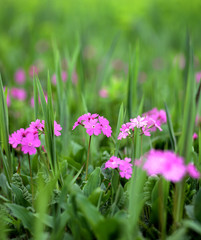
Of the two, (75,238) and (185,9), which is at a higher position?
(185,9)

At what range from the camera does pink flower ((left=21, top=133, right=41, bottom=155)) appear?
0.92m

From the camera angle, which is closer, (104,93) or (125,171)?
(125,171)

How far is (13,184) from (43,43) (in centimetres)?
325

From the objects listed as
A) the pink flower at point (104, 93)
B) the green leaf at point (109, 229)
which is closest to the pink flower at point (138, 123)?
the green leaf at point (109, 229)

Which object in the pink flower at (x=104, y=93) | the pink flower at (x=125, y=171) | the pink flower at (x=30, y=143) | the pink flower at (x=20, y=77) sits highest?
the pink flower at (x=20, y=77)

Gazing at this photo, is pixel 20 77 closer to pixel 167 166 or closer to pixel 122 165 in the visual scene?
pixel 122 165

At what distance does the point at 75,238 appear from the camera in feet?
2.68

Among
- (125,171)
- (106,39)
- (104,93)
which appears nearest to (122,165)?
(125,171)

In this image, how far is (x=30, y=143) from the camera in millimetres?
932

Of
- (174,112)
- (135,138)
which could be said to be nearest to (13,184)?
(135,138)

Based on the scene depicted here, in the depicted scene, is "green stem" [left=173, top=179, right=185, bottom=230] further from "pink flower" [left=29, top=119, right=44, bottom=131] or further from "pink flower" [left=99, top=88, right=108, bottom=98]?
"pink flower" [left=99, top=88, right=108, bottom=98]

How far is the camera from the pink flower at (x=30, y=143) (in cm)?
92

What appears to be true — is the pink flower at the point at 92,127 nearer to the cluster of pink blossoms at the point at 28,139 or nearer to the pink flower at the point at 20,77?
the cluster of pink blossoms at the point at 28,139

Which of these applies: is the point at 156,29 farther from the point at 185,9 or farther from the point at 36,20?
the point at 36,20
